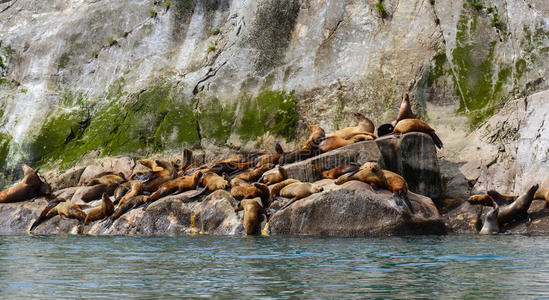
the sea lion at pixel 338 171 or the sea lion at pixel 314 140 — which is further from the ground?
the sea lion at pixel 314 140

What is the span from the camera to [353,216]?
1121 cm

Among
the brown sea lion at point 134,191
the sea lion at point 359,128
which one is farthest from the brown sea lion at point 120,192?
the sea lion at point 359,128

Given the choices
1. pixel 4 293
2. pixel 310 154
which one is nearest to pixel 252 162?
pixel 310 154

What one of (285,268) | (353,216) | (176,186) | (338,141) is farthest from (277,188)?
(285,268)

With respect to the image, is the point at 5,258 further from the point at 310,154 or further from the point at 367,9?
the point at 367,9

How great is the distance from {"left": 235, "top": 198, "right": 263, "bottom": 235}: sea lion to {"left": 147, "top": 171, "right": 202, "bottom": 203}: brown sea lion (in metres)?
2.19

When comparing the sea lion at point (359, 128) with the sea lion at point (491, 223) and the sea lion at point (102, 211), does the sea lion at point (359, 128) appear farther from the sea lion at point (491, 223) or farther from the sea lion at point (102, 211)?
the sea lion at point (102, 211)

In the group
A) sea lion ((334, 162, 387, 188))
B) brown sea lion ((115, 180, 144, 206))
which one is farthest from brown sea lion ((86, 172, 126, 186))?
sea lion ((334, 162, 387, 188))

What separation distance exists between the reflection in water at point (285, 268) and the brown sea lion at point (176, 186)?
3.86m

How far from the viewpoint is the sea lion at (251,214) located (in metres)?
11.7

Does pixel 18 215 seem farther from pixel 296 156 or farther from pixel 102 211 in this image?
pixel 296 156

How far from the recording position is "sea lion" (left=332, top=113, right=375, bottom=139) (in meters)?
15.9

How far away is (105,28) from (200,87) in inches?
220

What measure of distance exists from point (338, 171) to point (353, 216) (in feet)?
6.89
